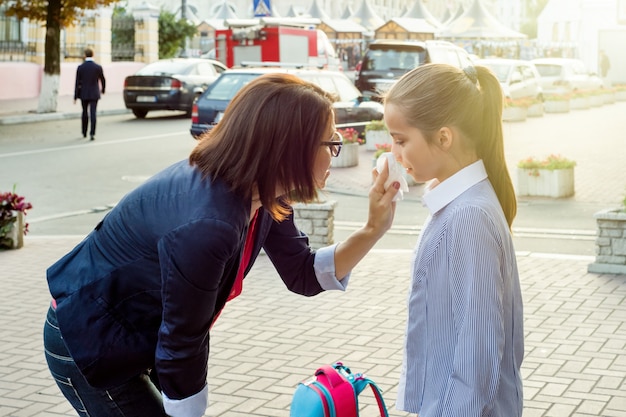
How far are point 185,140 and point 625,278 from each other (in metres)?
13.4

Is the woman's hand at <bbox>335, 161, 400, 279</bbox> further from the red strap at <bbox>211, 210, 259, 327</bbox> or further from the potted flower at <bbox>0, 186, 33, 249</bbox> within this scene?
the potted flower at <bbox>0, 186, 33, 249</bbox>

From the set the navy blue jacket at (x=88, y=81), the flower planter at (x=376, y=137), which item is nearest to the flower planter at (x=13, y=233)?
the flower planter at (x=376, y=137)

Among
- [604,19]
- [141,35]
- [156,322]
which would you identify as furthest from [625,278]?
[604,19]

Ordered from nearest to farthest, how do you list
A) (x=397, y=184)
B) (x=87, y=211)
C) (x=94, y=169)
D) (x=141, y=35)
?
1. (x=397, y=184)
2. (x=87, y=211)
3. (x=94, y=169)
4. (x=141, y=35)

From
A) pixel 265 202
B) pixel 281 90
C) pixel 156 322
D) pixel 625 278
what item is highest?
pixel 281 90

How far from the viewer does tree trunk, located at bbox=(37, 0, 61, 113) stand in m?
26.1

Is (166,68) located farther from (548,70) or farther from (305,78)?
(548,70)

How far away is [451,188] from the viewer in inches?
104

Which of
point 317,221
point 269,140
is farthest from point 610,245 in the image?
point 269,140

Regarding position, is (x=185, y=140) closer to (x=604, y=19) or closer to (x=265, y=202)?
(x=265, y=202)

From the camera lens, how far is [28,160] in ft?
55.3

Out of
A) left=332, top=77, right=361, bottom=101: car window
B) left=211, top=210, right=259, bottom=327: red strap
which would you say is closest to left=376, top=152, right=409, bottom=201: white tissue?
left=211, top=210, right=259, bottom=327: red strap

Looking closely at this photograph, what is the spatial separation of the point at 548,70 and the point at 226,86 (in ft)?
73.1

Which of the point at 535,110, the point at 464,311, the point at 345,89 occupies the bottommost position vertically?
the point at 464,311
